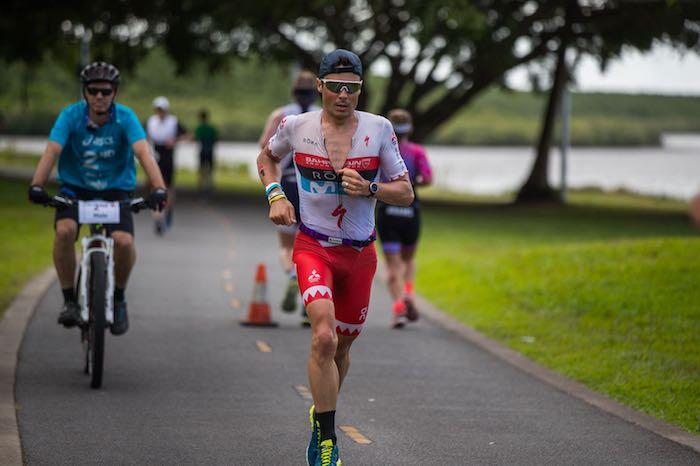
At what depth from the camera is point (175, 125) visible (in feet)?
78.1

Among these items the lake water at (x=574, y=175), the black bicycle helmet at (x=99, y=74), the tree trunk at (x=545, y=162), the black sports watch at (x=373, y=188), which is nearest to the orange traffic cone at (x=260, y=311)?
the black bicycle helmet at (x=99, y=74)

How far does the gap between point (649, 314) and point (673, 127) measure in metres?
164

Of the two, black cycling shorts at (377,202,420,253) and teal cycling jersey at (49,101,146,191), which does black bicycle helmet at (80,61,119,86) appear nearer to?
teal cycling jersey at (49,101,146,191)

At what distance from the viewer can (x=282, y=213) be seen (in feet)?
23.1

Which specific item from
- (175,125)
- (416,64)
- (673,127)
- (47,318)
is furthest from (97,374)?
(673,127)

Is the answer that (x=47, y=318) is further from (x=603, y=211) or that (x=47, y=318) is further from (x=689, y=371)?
(x=603, y=211)

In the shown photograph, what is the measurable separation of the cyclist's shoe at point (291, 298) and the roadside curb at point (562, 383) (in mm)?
1525

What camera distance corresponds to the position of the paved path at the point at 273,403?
25.0 ft

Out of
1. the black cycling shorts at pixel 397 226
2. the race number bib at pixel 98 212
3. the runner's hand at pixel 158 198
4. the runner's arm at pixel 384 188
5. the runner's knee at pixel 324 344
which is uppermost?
the runner's arm at pixel 384 188

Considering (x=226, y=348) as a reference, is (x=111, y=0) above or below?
above

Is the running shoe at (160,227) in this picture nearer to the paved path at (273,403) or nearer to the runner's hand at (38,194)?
the paved path at (273,403)

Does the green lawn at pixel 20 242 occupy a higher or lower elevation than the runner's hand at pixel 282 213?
lower

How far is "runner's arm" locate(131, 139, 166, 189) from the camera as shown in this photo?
9766 millimetres

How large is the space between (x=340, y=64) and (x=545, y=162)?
107 feet
